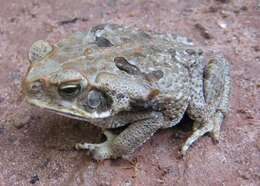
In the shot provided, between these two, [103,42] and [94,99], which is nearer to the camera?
[94,99]

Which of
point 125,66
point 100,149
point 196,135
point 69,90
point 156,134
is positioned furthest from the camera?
point 156,134

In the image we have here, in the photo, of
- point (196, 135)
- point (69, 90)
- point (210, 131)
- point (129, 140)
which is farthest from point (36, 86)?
point (210, 131)

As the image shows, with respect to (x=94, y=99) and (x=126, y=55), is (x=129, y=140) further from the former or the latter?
(x=126, y=55)

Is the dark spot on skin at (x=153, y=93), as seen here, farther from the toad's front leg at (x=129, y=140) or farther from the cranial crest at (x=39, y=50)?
the cranial crest at (x=39, y=50)

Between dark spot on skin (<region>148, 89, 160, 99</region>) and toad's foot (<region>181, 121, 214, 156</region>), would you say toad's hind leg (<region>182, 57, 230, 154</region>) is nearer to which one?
toad's foot (<region>181, 121, 214, 156</region>)

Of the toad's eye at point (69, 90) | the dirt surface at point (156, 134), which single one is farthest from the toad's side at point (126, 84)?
the dirt surface at point (156, 134)

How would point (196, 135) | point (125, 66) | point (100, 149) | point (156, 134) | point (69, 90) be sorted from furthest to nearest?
point (156, 134)
point (196, 135)
point (100, 149)
point (125, 66)
point (69, 90)

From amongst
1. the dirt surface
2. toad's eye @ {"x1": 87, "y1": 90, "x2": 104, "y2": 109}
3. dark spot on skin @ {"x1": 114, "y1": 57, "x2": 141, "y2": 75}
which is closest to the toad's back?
dark spot on skin @ {"x1": 114, "y1": 57, "x2": 141, "y2": 75}
